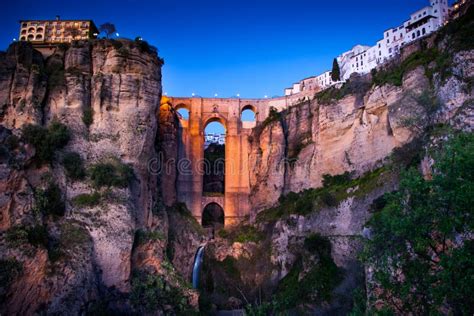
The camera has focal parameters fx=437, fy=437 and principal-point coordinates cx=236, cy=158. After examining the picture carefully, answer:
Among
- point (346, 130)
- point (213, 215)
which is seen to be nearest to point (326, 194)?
point (346, 130)

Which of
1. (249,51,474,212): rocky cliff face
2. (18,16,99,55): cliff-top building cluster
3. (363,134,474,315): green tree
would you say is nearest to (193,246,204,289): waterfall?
(249,51,474,212): rocky cliff face

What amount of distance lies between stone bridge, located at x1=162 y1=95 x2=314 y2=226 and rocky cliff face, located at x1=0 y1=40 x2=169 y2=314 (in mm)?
11342

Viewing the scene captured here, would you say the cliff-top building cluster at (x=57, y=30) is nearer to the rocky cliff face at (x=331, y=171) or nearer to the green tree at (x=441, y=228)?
the rocky cliff face at (x=331, y=171)

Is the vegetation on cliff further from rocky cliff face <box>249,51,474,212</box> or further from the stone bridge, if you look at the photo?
the stone bridge

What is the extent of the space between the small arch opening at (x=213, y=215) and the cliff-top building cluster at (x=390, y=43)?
68.4 ft

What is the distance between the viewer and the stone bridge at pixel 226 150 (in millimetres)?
49156

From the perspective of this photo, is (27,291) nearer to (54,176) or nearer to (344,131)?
(54,176)

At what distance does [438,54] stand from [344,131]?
11421 millimetres

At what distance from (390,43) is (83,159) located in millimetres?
51495

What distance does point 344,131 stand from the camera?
3975 centimetres

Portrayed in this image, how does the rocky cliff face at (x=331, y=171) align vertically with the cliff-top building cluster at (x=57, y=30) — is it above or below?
below

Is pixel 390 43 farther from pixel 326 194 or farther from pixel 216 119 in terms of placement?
pixel 326 194

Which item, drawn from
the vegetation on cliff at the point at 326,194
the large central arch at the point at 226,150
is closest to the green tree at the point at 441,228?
the vegetation on cliff at the point at 326,194

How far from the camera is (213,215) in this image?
2119 inches
